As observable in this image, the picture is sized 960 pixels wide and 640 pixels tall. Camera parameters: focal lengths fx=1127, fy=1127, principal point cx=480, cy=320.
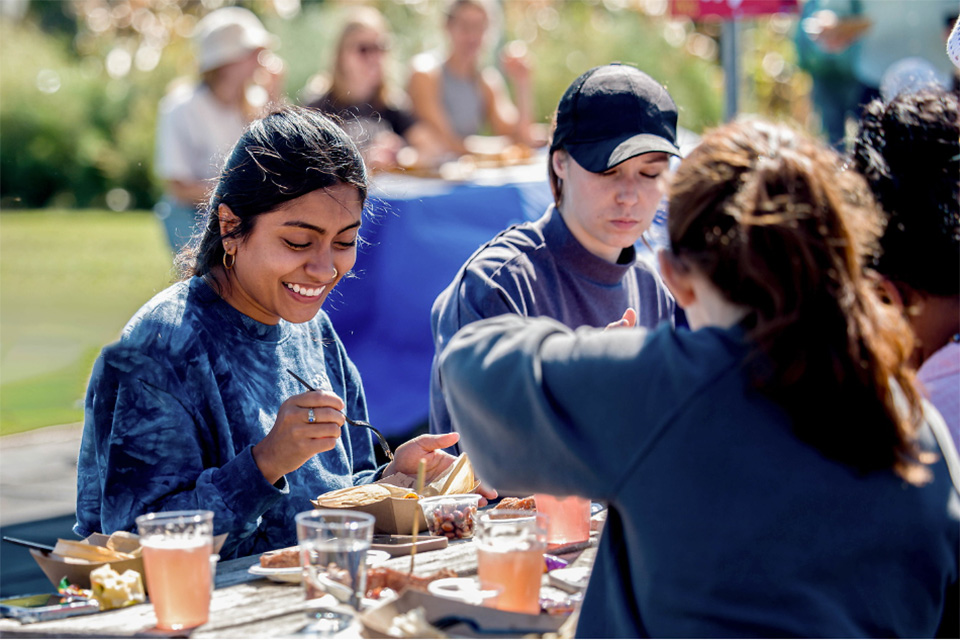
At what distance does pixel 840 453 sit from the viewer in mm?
1372

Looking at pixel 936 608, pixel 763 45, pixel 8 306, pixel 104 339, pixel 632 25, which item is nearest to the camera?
pixel 936 608

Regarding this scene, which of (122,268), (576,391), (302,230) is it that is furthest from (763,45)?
(576,391)

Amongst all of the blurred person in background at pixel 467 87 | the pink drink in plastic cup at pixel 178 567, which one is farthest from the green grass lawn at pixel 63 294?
the blurred person in background at pixel 467 87

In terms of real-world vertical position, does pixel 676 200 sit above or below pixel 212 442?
above

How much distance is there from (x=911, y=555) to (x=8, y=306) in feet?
34.9

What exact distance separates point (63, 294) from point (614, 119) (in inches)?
379

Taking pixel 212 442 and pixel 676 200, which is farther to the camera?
pixel 212 442

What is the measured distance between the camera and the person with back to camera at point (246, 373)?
2113 millimetres

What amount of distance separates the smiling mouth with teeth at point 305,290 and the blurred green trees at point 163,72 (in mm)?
13644

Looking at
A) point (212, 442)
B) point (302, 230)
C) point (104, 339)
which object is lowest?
point (104, 339)

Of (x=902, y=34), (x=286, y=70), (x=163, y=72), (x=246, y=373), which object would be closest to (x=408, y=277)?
(x=246, y=373)

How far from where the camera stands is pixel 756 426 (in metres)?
1.36

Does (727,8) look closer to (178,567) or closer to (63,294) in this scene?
(178,567)

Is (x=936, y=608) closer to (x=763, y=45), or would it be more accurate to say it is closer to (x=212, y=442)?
(x=212, y=442)
